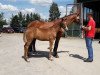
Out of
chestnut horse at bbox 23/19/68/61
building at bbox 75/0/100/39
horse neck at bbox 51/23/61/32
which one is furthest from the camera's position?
building at bbox 75/0/100/39

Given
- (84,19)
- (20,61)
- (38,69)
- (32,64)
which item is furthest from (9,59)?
(84,19)

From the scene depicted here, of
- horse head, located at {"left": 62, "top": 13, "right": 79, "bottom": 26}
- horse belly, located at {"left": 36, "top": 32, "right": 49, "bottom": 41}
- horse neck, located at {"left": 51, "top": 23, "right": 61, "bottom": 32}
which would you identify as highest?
horse head, located at {"left": 62, "top": 13, "right": 79, "bottom": 26}

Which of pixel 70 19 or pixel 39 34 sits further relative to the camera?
pixel 70 19

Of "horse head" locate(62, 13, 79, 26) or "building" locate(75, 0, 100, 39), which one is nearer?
"horse head" locate(62, 13, 79, 26)

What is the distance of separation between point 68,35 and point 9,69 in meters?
25.9

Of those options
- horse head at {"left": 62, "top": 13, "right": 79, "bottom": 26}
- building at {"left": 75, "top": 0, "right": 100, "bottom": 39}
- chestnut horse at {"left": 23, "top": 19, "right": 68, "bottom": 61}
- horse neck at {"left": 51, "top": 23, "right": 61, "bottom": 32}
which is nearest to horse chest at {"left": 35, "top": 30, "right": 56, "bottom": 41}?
chestnut horse at {"left": 23, "top": 19, "right": 68, "bottom": 61}

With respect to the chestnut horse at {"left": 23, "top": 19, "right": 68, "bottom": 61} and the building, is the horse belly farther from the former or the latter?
the building

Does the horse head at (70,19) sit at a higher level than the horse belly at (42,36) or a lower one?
higher

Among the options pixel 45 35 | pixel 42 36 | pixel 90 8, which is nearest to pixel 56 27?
pixel 45 35

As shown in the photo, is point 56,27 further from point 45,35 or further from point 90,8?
point 90,8

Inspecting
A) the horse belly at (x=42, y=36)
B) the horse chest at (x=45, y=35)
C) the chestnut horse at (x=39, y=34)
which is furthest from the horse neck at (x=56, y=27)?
the horse belly at (x=42, y=36)

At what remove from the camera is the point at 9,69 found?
11.0 m

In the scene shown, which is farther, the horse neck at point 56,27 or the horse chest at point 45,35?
the horse neck at point 56,27

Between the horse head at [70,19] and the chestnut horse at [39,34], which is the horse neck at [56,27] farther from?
the horse head at [70,19]
